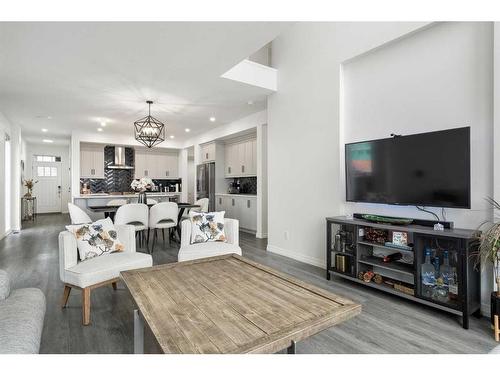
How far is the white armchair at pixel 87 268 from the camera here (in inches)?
88.0

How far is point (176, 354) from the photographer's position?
105 cm

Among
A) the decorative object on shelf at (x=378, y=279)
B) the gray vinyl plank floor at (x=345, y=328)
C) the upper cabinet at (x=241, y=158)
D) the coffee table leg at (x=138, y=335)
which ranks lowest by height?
the gray vinyl plank floor at (x=345, y=328)

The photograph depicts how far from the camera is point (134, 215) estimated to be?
4578 mm

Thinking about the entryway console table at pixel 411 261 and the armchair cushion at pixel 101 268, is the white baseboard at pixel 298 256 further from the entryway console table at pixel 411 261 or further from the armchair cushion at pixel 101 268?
the armchair cushion at pixel 101 268

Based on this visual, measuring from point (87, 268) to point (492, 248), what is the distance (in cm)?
320

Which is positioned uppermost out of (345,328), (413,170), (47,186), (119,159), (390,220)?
(119,159)

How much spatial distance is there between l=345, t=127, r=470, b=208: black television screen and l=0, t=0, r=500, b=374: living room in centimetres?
1

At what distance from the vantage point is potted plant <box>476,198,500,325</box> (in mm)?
2045

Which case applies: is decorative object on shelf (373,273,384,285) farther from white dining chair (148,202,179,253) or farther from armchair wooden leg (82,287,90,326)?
white dining chair (148,202,179,253)

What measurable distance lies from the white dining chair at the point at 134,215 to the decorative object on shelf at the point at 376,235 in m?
3.43

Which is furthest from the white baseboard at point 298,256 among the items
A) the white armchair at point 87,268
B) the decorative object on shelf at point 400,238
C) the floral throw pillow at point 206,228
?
the white armchair at point 87,268

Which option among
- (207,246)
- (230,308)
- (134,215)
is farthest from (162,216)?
(230,308)

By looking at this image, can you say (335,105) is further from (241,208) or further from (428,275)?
(241,208)
